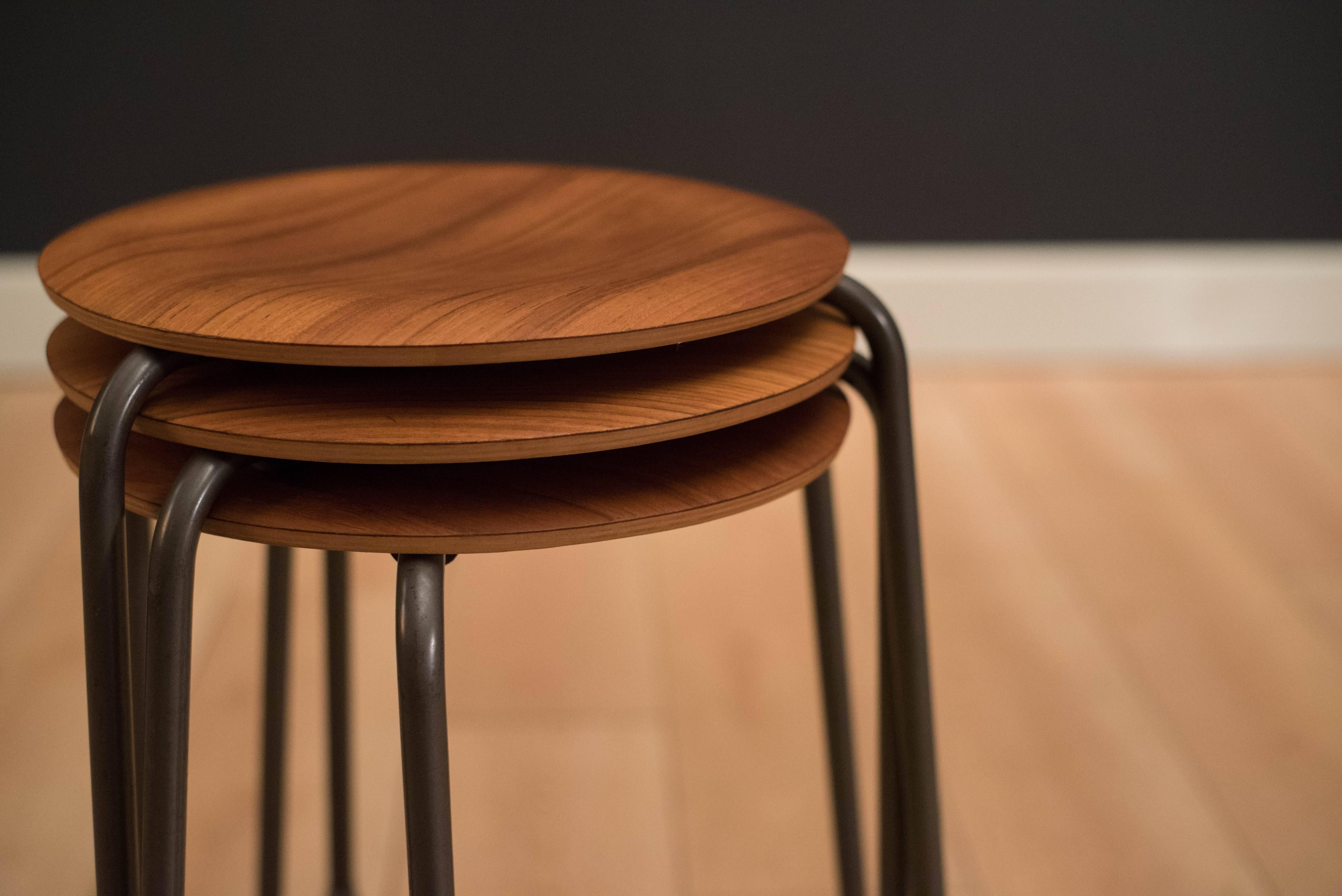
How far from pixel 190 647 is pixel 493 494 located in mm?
114

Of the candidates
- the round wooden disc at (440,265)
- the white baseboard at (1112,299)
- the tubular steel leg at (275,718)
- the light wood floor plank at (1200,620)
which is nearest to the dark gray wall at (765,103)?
the white baseboard at (1112,299)

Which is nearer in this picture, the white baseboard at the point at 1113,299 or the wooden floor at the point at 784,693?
the wooden floor at the point at 784,693

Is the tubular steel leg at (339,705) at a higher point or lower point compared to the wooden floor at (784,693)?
higher

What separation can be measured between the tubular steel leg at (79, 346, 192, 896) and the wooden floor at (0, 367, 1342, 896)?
1.51 feet

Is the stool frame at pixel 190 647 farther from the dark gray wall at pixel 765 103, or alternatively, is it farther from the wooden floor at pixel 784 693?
the dark gray wall at pixel 765 103

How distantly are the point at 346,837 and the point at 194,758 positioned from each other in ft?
→ 0.89

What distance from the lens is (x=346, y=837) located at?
0.84 metres

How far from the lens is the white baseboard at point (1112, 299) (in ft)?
6.67

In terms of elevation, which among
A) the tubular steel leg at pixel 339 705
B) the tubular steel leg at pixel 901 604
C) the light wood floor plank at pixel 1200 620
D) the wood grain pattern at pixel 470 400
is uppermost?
the wood grain pattern at pixel 470 400

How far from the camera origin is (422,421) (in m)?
0.41

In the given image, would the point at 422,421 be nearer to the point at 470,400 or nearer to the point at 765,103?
the point at 470,400

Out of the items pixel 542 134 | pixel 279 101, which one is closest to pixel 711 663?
pixel 542 134

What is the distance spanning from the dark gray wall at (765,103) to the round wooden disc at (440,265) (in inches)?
48.0

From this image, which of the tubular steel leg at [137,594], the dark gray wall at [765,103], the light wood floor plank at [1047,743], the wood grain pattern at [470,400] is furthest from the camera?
the dark gray wall at [765,103]
